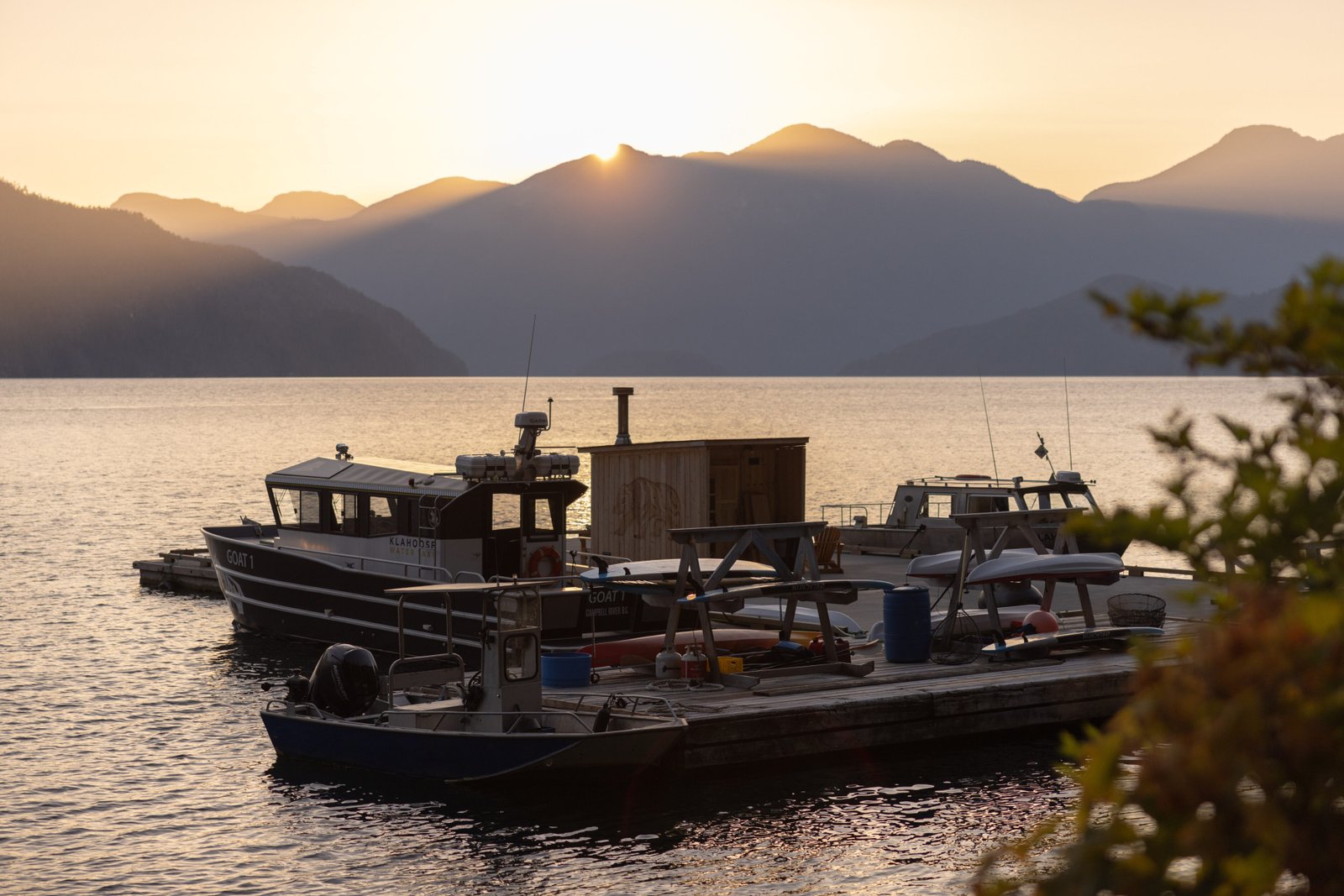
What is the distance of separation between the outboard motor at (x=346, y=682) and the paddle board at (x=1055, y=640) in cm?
877

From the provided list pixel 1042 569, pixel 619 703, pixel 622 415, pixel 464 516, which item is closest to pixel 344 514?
pixel 464 516

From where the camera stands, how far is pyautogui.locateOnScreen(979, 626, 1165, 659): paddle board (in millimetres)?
21094

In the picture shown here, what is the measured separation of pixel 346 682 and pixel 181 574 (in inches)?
876

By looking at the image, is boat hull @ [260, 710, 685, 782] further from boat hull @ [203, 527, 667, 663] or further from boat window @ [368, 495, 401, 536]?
boat window @ [368, 495, 401, 536]

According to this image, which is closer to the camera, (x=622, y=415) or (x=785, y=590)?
(x=785, y=590)

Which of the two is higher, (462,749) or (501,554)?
(501,554)

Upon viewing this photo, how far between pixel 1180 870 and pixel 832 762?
533cm

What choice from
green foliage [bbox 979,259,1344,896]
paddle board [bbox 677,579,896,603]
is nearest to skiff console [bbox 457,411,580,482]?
paddle board [bbox 677,579,896,603]

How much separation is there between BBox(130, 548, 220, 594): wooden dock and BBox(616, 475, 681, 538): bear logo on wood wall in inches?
488

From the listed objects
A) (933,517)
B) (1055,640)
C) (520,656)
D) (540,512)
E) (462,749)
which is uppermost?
(540,512)

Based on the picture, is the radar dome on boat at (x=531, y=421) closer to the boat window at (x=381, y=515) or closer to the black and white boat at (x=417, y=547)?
the black and white boat at (x=417, y=547)

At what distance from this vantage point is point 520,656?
707 inches

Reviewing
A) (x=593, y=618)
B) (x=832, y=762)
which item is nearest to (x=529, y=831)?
(x=832, y=762)

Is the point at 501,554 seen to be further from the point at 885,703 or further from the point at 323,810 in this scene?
the point at 885,703
